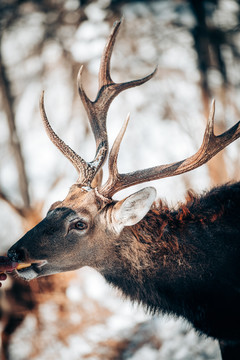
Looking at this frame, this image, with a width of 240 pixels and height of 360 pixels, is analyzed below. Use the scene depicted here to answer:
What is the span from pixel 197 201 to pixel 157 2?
7279mm

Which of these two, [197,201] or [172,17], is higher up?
[172,17]

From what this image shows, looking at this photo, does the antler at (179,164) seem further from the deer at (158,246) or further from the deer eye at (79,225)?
the deer eye at (79,225)

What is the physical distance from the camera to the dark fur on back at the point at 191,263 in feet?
8.83

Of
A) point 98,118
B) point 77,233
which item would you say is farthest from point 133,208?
point 98,118

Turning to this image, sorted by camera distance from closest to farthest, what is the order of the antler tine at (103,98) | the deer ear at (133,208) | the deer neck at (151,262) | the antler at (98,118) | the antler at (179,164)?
the deer ear at (133,208) → the deer neck at (151,262) → the antler at (179,164) → the antler at (98,118) → the antler tine at (103,98)

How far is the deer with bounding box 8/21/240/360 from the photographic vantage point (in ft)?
8.86

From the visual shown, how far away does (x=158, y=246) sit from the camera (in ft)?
9.30

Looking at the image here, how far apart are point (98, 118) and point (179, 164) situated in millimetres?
1013

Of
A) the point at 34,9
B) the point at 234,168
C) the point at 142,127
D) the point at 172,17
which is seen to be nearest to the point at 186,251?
the point at 234,168

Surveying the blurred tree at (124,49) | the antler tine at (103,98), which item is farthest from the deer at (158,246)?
the blurred tree at (124,49)

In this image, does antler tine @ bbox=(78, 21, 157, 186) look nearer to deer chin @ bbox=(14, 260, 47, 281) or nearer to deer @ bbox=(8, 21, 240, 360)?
deer @ bbox=(8, 21, 240, 360)

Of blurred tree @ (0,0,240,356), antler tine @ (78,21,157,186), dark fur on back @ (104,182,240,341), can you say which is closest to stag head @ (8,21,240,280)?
dark fur on back @ (104,182,240,341)

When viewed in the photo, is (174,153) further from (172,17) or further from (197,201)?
(197,201)

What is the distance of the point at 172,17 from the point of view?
8.57 meters
